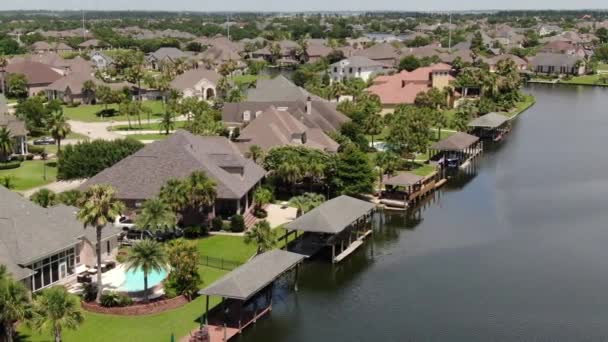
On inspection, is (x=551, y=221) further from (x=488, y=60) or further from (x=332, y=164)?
(x=488, y=60)

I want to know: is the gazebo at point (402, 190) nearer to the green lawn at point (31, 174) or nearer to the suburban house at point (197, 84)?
the green lawn at point (31, 174)

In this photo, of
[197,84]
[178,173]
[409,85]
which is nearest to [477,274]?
[178,173]

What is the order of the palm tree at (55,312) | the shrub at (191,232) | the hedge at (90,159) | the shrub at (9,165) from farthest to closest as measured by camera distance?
the shrub at (9,165), the hedge at (90,159), the shrub at (191,232), the palm tree at (55,312)

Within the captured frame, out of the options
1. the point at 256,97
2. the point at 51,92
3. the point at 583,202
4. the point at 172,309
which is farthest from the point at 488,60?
the point at 172,309

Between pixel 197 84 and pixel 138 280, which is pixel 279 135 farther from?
pixel 197 84

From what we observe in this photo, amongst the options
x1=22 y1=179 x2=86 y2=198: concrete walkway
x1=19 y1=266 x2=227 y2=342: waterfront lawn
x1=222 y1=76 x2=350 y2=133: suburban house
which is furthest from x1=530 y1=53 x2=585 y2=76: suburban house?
x1=19 y1=266 x2=227 y2=342: waterfront lawn

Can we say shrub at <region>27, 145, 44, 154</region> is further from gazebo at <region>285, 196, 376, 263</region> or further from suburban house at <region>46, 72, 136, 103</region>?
gazebo at <region>285, 196, 376, 263</region>

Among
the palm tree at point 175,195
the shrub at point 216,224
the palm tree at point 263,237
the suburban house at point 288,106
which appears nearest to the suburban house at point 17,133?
the suburban house at point 288,106
